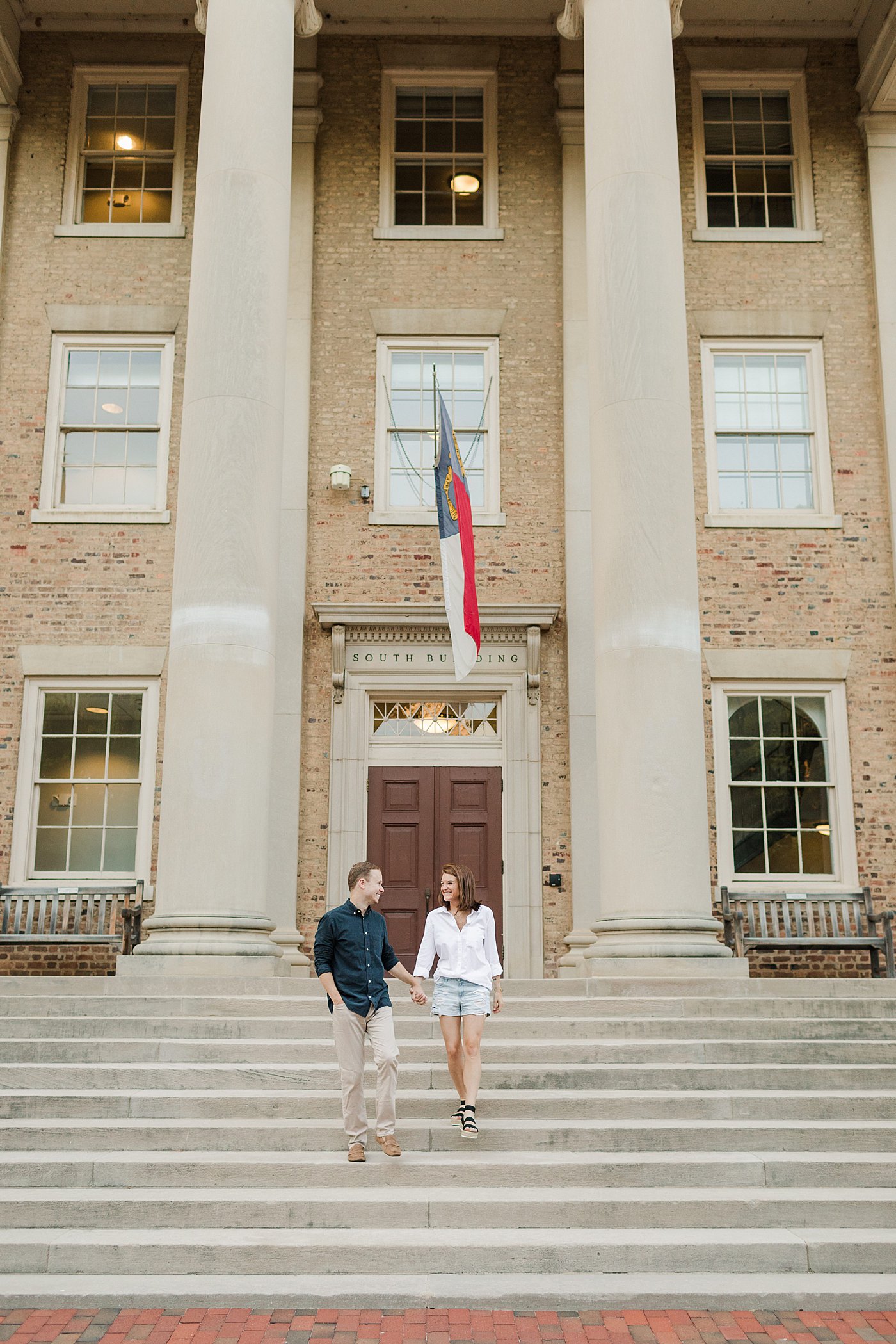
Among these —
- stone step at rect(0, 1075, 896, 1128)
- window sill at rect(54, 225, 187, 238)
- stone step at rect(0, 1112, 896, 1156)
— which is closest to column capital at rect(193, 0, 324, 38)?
window sill at rect(54, 225, 187, 238)

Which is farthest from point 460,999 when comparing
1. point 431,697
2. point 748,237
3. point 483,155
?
point 483,155

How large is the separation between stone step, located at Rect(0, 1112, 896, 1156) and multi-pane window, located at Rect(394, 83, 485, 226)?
12.3m

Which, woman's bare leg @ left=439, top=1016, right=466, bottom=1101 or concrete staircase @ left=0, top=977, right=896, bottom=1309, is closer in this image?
concrete staircase @ left=0, top=977, right=896, bottom=1309

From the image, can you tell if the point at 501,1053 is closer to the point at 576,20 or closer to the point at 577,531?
the point at 577,531

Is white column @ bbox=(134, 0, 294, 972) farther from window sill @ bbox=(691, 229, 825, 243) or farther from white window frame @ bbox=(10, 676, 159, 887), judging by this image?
window sill @ bbox=(691, 229, 825, 243)

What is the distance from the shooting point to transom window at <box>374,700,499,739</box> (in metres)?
15.5

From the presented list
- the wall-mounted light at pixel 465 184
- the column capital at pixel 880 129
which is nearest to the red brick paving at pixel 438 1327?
the wall-mounted light at pixel 465 184

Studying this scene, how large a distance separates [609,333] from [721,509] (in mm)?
4453

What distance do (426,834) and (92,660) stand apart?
14.1 feet

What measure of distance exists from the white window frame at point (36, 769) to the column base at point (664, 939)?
6.22 metres

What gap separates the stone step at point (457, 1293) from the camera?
19.4ft

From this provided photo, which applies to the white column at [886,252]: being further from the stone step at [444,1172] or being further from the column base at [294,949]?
the stone step at [444,1172]

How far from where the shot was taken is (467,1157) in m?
7.34

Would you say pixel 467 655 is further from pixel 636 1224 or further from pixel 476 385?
pixel 636 1224
